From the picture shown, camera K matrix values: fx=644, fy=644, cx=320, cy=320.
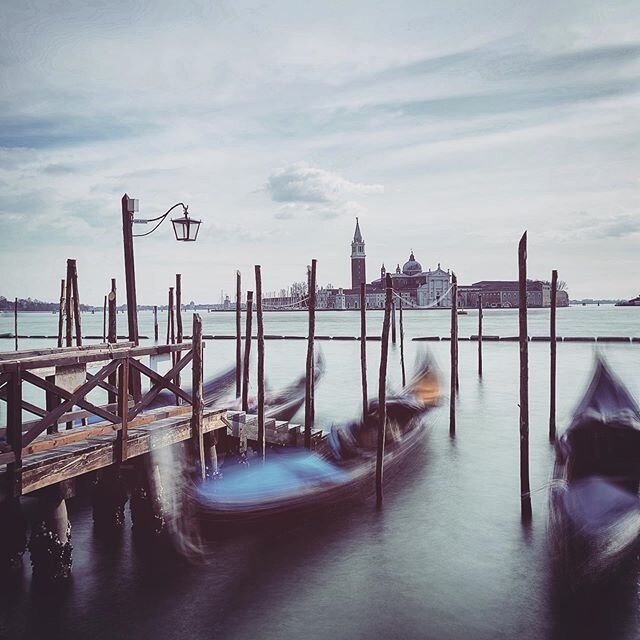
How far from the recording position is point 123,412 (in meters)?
5.31

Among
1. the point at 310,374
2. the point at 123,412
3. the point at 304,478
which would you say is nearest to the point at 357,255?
the point at 310,374

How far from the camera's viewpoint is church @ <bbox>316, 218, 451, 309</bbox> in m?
89.3

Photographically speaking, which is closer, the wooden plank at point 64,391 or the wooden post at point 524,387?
the wooden plank at point 64,391

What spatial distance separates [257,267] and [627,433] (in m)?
4.93

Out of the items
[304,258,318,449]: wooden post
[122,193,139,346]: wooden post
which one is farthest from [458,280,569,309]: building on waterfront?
[122,193,139,346]: wooden post

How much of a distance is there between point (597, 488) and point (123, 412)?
4.40m

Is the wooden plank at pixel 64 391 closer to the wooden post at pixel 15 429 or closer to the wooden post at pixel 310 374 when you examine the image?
the wooden post at pixel 15 429

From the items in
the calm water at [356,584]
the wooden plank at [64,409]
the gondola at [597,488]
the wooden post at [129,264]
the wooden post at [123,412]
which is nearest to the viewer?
the calm water at [356,584]

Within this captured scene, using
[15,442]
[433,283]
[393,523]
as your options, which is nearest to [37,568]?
[15,442]

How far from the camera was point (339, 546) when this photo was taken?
18.6 feet

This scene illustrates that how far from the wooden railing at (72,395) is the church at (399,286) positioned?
8070 centimetres

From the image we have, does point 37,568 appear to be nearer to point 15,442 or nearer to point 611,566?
point 15,442

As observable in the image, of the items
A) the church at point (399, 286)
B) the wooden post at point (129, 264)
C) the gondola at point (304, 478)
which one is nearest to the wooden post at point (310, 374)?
the gondola at point (304, 478)

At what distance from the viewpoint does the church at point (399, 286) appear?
89.3 m
